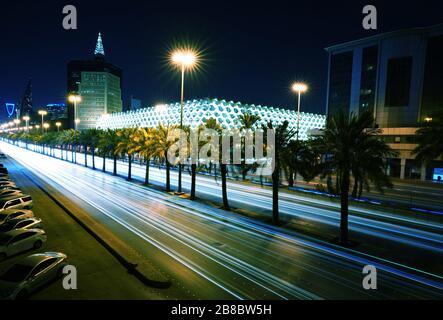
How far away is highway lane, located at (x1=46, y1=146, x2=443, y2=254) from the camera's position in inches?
592

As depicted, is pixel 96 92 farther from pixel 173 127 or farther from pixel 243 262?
pixel 243 262

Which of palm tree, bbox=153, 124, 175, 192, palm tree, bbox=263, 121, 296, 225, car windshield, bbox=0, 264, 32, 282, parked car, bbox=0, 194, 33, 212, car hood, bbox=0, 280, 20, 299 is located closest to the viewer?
car hood, bbox=0, 280, 20, 299

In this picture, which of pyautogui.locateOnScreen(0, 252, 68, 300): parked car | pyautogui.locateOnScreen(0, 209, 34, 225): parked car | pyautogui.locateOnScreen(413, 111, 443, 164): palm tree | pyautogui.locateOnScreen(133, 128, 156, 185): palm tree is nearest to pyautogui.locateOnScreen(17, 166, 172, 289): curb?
pyautogui.locateOnScreen(0, 252, 68, 300): parked car

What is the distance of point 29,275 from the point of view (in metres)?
9.06

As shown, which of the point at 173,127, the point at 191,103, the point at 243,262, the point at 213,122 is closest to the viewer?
the point at 243,262

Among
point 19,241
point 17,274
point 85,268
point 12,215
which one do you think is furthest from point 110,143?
point 17,274

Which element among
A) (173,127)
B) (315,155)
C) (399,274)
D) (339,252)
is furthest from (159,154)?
(399,274)

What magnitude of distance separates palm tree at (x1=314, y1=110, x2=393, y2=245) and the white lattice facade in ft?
128

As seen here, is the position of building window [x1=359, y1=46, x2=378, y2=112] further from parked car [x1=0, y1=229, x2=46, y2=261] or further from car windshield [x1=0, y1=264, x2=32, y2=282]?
car windshield [x1=0, y1=264, x2=32, y2=282]

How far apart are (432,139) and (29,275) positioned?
828 inches

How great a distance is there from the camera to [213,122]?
2295 cm

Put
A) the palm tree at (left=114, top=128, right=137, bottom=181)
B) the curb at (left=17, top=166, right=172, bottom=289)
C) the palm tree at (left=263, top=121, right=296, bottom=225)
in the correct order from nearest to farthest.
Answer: the curb at (left=17, top=166, right=172, bottom=289)
the palm tree at (left=263, top=121, right=296, bottom=225)
the palm tree at (left=114, top=128, right=137, bottom=181)
